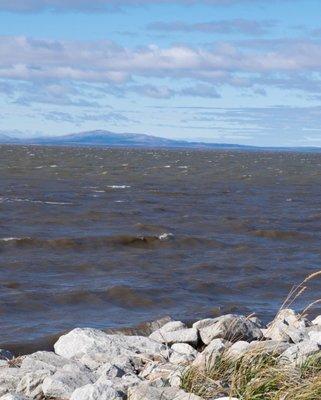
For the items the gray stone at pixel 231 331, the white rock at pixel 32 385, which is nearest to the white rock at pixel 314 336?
the gray stone at pixel 231 331

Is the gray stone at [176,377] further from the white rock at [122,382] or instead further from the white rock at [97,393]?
the white rock at [97,393]

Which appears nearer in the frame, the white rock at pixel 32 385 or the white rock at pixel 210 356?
the white rock at pixel 32 385

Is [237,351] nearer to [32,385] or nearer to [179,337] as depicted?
[179,337]

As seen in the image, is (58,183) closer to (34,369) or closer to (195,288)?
(195,288)

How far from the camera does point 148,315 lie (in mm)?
15766

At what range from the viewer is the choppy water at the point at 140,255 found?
15992 mm

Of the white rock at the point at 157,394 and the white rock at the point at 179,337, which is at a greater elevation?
the white rock at the point at 157,394

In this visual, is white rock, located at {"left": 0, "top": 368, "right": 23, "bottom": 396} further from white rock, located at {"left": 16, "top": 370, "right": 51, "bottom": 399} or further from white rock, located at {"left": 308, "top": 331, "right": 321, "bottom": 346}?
white rock, located at {"left": 308, "top": 331, "right": 321, "bottom": 346}

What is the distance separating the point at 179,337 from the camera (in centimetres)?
1209

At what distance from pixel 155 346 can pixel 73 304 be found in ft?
16.9

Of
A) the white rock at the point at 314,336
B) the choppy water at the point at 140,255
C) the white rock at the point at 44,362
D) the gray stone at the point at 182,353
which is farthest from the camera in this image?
the choppy water at the point at 140,255

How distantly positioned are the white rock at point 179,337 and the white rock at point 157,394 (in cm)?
388

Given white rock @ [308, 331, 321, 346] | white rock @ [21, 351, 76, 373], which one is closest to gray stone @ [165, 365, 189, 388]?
white rock @ [21, 351, 76, 373]

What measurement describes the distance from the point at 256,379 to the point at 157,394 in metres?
0.90
